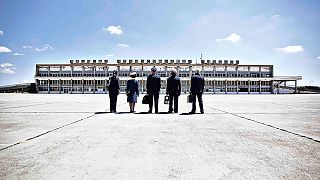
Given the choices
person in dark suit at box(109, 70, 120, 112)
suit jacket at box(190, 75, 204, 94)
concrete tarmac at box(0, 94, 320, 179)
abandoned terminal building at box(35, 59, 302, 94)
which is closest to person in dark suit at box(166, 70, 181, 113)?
suit jacket at box(190, 75, 204, 94)

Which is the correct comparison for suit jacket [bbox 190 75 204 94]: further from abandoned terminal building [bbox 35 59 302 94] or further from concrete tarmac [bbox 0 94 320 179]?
abandoned terminal building [bbox 35 59 302 94]

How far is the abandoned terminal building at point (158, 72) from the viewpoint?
79.6m

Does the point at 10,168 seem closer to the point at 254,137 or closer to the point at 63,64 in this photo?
the point at 254,137

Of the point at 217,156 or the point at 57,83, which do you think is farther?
the point at 57,83

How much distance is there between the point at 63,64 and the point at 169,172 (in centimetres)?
8518

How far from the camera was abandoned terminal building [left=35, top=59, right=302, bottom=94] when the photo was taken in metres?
79.6

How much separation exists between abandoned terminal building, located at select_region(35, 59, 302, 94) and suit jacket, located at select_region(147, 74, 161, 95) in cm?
6790

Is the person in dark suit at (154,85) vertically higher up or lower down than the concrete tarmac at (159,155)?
higher up

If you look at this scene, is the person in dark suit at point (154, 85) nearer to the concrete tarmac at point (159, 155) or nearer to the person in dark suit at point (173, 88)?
the person in dark suit at point (173, 88)

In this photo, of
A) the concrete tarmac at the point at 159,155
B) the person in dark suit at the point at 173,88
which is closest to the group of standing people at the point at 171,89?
the person in dark suit at the point at 173,88

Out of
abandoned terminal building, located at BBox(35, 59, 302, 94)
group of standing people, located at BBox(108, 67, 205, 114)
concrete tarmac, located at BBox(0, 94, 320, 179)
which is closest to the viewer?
concrete tarmac, located at BBox(0, 94, 320, 179)

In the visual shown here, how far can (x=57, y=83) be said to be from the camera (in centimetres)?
8119

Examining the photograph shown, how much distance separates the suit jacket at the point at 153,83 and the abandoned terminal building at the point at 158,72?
67.9 m

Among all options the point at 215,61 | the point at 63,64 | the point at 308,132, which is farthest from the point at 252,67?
the point at 308,132
